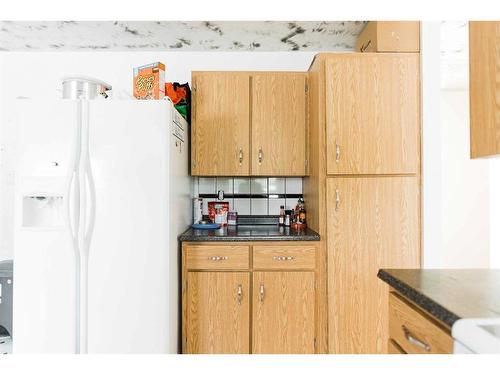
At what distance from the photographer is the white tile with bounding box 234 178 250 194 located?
294 centimetres

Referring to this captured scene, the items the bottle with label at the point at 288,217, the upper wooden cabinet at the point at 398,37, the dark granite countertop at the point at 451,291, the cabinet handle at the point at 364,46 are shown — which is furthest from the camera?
the bottle with label at the point at 288,217

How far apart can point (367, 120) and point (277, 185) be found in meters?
0.93

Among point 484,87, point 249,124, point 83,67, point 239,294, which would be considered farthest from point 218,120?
point 484,87

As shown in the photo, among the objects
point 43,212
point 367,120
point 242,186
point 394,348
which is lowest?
point 394,348

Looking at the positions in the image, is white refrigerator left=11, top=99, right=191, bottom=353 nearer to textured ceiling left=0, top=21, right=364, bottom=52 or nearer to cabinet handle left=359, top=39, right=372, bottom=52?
textured ceiling left=0, top=21, right=364, bottom=52

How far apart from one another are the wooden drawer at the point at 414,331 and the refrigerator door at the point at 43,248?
1.61 m

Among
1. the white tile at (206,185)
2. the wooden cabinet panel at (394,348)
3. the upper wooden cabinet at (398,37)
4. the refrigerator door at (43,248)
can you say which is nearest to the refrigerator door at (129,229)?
the refrigerator door at (43,248)

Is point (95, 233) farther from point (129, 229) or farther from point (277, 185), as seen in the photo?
point (277, 185)

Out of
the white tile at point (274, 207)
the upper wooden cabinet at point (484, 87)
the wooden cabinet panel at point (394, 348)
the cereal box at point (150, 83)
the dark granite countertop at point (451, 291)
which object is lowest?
the wooden cabinet panel at point (394, 348)

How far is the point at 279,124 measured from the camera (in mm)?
2600

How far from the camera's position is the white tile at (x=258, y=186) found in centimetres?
294

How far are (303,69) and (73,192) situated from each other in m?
1.99

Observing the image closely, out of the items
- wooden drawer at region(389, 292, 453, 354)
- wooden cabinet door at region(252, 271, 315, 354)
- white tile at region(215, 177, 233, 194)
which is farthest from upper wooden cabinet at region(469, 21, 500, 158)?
white tile at region(215, 177, 233, 194)

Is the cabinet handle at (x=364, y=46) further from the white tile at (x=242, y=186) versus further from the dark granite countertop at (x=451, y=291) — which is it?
the dark granite countertop at (x=451, y=291)
